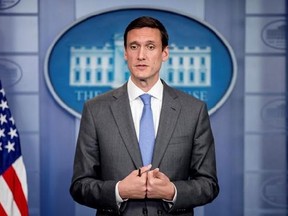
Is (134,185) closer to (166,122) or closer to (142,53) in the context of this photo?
(166,122)

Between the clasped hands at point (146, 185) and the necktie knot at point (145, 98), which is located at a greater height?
the necktie knot at point (145, 98)

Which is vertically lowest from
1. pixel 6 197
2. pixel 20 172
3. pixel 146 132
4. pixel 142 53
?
pixel 6 197

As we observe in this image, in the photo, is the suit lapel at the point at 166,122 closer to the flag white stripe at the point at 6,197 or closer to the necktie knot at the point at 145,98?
the necktie knot at the point at 145,98

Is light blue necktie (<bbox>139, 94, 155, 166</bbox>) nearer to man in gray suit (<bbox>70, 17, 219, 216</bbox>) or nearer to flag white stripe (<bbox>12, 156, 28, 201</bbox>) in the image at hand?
man in gray suit (<bbox>70, 17, 219, 216</bbox>)

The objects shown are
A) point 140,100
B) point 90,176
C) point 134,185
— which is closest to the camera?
point 134,185

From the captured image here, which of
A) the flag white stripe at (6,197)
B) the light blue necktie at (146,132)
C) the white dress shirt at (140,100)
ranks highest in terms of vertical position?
the white dress shirt at (140,100)

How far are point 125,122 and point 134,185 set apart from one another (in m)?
0.24

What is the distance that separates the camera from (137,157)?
1670mm

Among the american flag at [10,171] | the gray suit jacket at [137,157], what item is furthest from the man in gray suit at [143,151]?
the american flag at [10,171]

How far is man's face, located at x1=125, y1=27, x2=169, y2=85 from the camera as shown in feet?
5.66

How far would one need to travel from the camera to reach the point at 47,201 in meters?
2.77

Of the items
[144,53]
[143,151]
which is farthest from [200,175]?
[144,53]

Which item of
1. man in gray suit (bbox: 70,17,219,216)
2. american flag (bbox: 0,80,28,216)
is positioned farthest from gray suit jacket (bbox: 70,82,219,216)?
american flag (bbox: 0,80,28,216)

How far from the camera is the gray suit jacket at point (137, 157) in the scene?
1.64 meters
